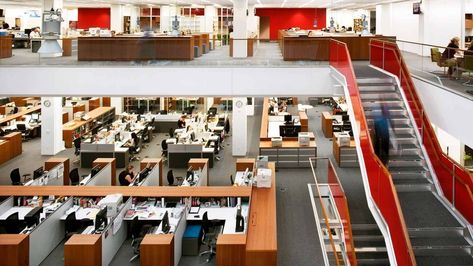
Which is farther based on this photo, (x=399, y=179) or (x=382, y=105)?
(x=382, y=105)

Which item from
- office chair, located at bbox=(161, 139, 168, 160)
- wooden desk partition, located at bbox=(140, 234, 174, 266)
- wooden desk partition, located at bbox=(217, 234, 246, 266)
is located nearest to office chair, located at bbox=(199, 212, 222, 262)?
wooden desk partition, located at bbox=(217, 234, 246, 266)

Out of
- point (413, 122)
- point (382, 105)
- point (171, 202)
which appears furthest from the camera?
point (171, 202)

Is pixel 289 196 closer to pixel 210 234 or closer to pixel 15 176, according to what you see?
pixel 210 234

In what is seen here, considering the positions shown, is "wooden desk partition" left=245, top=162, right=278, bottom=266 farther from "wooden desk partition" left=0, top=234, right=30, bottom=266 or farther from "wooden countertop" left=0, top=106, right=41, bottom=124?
"wooden countertop" left=0, top=106, right=41, bottom=124

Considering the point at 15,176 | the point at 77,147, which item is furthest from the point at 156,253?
the point at 77,147

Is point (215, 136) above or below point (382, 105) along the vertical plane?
below

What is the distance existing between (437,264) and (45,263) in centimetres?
787

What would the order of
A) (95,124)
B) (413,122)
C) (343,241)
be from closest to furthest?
(343,241), (413,122), (95,124)

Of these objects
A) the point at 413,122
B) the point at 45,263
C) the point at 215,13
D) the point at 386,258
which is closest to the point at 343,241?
the point at 386,258

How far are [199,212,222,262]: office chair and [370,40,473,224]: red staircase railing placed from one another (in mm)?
4965

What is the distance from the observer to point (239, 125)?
64.4ft

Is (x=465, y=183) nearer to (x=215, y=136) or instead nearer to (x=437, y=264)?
(x=437, y=264)

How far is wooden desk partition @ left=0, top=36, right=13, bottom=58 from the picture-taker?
15.9 meters

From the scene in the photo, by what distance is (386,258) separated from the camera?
8.98m
